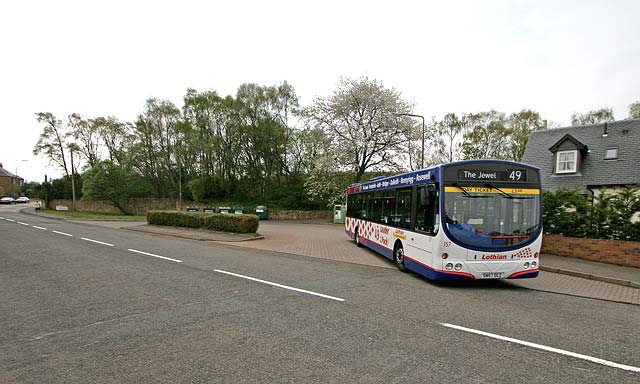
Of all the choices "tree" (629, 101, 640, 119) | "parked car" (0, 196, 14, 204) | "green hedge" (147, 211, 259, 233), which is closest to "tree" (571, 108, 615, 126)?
"tree" (629, 101, 640, 119)

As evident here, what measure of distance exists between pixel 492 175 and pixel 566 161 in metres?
17.3

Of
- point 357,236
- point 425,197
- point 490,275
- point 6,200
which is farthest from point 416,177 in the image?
point 6,200

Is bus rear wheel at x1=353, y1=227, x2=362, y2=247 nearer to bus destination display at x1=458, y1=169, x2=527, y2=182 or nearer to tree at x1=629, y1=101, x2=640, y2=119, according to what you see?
bus destination display at x1=458, y1=169, x2=527, y2=182

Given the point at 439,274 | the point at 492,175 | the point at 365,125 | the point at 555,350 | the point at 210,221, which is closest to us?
the point at 555,350

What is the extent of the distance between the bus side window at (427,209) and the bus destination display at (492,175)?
73 cm

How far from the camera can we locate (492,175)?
26.5 ft

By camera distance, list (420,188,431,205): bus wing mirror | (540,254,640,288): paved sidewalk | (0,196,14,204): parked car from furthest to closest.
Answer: (0,196,14,204): parked car < (540,254,640,288): paved sidewalk < (420,188,431,205): bus wing mirror

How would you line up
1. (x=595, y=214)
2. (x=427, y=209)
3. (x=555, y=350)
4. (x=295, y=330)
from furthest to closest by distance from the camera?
(x=595, y=214) → (x=427, y=209) → (x=295, y=330) → (x=555, y=350)

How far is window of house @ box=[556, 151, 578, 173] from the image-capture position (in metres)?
21.0

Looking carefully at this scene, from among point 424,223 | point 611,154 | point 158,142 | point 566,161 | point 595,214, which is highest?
point 158,142

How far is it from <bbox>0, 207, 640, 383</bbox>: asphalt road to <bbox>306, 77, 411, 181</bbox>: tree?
23537mm

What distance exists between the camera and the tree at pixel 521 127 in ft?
129

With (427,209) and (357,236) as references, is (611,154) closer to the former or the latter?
(357,236)

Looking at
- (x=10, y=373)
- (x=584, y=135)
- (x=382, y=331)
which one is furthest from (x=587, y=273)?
(x=584, y=135)
